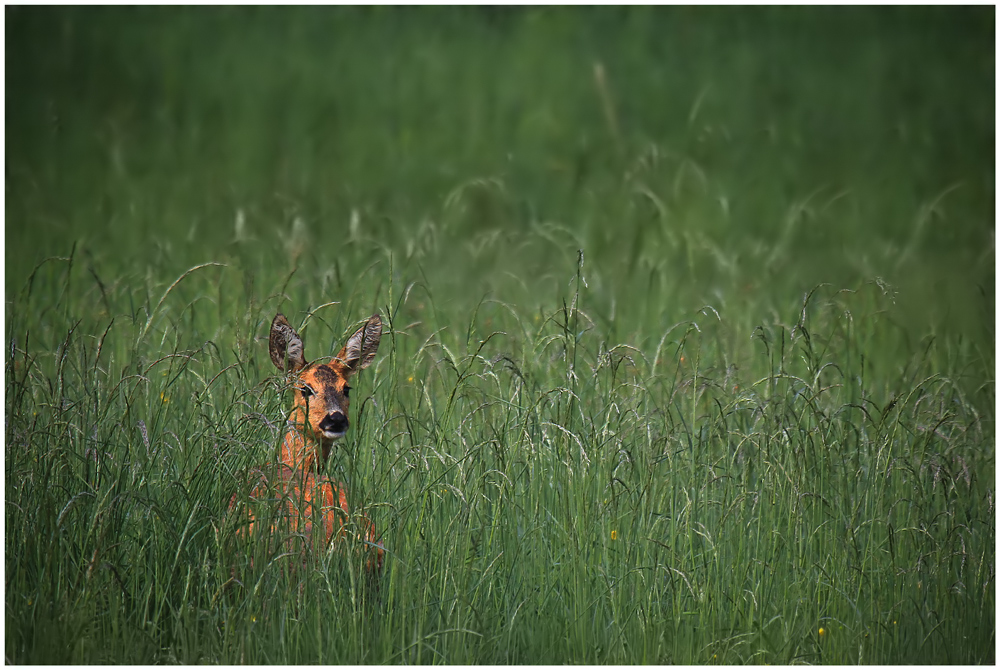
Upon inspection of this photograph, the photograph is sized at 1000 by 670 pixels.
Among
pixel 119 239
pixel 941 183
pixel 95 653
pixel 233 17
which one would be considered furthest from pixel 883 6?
pixel 95 653

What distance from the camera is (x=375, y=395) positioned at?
387 cm

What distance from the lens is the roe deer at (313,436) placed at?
3.28m

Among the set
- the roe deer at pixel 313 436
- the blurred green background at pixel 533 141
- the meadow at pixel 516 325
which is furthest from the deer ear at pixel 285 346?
the blurred green background at pixel 533 141

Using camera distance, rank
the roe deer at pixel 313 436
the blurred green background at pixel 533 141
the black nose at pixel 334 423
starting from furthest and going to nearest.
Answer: the blurred green background at pixel 533 141 → the black nose at pixel 334 423 → the roe deer at pixel 313 436

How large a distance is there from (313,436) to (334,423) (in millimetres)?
183

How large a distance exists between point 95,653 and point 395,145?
8.86 feet

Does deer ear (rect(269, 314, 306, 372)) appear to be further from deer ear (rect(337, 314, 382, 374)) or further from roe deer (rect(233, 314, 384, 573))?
deer ear (rect(337, 314, 382, 374))

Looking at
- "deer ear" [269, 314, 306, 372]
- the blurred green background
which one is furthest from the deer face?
the blurred green background

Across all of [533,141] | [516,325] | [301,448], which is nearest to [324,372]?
[301,448]

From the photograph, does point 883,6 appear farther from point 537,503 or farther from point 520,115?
point 537,503

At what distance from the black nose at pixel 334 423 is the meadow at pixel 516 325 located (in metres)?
0.06

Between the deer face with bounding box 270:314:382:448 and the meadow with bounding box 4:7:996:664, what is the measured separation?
8cm

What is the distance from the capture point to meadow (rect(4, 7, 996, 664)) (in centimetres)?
331

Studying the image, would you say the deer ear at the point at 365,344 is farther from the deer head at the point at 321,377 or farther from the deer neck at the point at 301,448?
the deer neck at the point at 301,448
